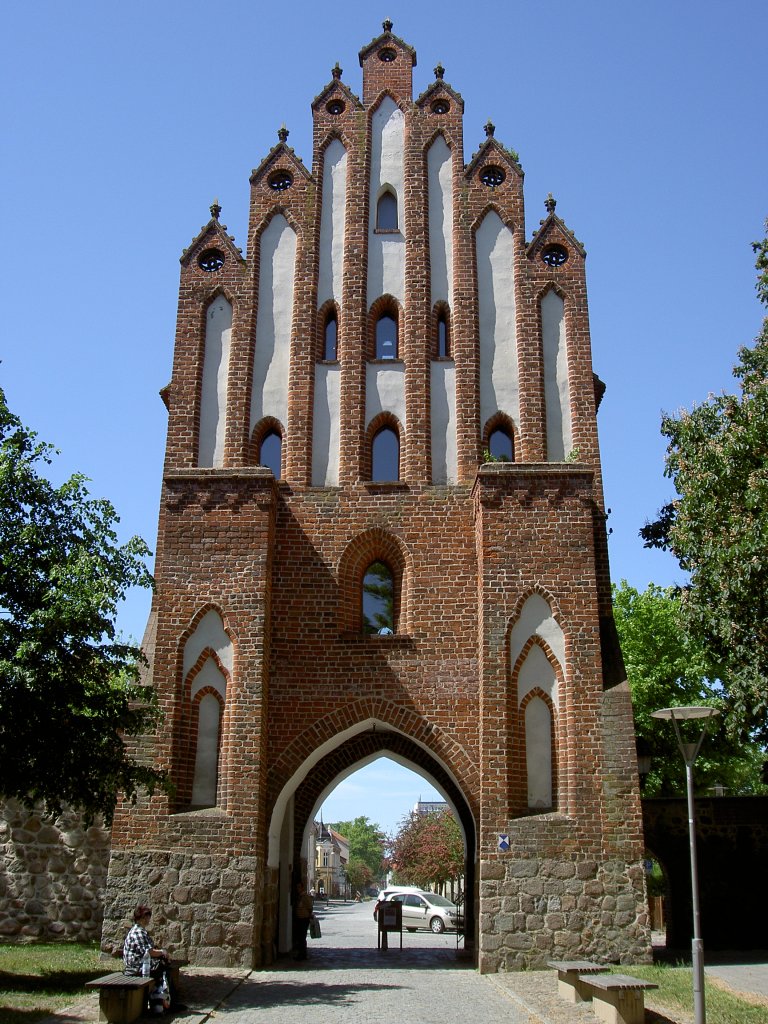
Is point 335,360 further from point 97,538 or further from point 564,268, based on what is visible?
point 97,538

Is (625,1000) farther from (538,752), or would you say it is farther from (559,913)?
(538,752)

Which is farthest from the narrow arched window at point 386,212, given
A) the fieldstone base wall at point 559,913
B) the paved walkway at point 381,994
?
the paved walkway at point 381,994

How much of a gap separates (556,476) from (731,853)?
922 centimetres

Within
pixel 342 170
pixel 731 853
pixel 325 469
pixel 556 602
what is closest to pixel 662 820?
pixel 731 853

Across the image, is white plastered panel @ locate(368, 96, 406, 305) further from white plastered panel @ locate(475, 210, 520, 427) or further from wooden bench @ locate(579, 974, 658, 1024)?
wooden bench @ locate(579, 974, 658, 1024)

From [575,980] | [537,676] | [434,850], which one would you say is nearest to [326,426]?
[537,676]

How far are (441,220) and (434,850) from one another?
109 ft

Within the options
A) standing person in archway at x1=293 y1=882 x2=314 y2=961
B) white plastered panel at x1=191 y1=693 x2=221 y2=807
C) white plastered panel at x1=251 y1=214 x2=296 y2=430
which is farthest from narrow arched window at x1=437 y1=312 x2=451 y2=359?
standing person in archway at x1=293 y1=882 x2=314 y2=961

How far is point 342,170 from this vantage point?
19078mm

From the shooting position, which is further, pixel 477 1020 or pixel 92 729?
pixel 92 729

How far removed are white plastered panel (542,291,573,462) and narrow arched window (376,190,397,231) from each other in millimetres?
3254

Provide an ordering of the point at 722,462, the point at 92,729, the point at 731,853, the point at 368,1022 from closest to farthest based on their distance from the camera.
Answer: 1. the point at 368,1022
2. the point at 92,729
3. the point at 722,462
4. the point at 731,853

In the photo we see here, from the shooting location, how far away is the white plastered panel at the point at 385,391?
57.1ft

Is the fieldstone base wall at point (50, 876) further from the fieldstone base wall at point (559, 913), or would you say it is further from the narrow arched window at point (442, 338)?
the narrow arched window at point (442, 338)
